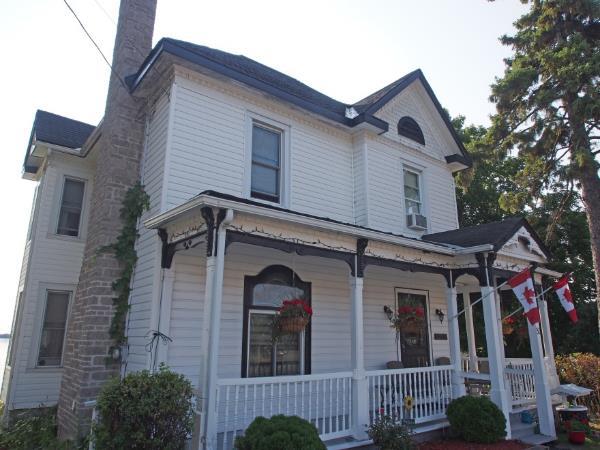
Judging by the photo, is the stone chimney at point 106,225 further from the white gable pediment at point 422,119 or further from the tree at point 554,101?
the tree at point 554,101

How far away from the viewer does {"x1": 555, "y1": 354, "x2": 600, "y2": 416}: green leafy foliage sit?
458 inches

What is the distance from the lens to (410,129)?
11.8m

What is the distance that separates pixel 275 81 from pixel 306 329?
562 centimetres

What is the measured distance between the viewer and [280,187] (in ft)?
29.0

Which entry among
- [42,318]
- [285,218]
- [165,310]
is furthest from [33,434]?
[285,218]

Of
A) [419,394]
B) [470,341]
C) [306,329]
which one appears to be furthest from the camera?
[470,341]

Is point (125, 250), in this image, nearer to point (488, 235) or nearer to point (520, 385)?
point (488, 235)

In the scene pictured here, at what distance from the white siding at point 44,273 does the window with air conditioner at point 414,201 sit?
843cm

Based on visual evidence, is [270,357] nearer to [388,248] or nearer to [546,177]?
[388,248]

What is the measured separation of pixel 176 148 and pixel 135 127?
77.5 inches

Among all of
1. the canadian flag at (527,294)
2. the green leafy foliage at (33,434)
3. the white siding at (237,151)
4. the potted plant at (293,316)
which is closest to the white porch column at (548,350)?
the canadian flag at (527,294)

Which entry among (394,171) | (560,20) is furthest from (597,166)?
(394,171)

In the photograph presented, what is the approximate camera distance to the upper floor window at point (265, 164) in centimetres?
859

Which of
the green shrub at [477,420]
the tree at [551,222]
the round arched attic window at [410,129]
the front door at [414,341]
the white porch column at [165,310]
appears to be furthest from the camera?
the tree at [551,222]
